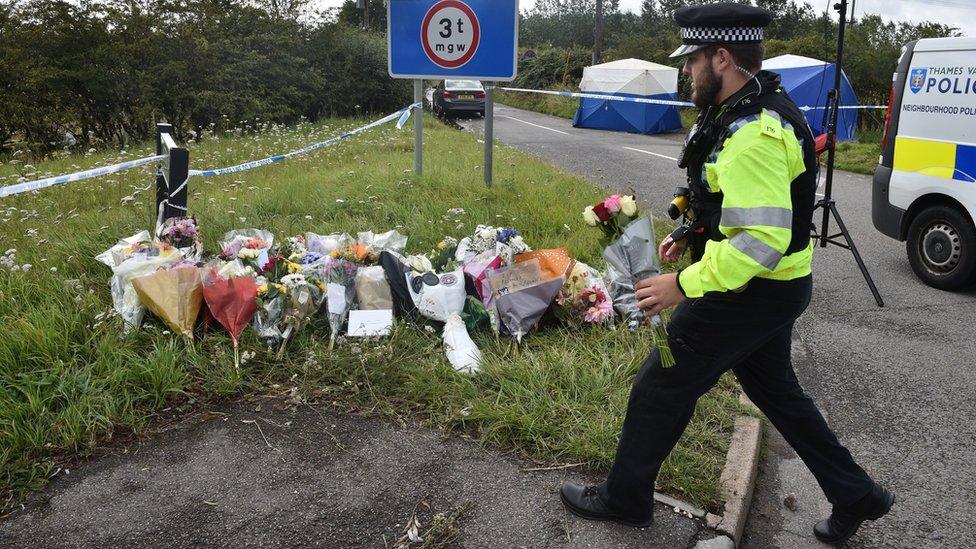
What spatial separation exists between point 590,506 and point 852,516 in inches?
39.3

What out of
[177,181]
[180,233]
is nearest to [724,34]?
[180,233]

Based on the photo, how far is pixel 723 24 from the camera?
7.43 feet

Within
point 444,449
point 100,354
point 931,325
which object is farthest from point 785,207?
point 931,325

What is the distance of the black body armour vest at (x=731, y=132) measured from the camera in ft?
7.32

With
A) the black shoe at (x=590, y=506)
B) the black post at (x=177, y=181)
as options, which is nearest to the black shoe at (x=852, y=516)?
the black shoe at (x=590, y=506)

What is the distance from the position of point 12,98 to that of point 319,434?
11.1 m

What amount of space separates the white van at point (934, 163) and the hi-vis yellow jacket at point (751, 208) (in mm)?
4429

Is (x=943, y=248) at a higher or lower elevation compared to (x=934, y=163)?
lower

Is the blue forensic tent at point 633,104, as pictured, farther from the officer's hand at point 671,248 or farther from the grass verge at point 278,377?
the officer's hand at point 671,248

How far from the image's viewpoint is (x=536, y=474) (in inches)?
121

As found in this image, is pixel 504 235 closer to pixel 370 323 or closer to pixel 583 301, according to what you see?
pixel 583 301

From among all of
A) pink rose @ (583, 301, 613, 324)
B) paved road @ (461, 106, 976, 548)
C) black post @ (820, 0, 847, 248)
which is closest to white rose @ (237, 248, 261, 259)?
pink rose @ (583, 301, 613, 324)

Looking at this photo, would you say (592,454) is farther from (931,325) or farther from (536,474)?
(931,325)

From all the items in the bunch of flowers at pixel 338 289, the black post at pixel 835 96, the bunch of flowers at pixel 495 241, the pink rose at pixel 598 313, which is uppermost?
the black post at pixel 835 96
